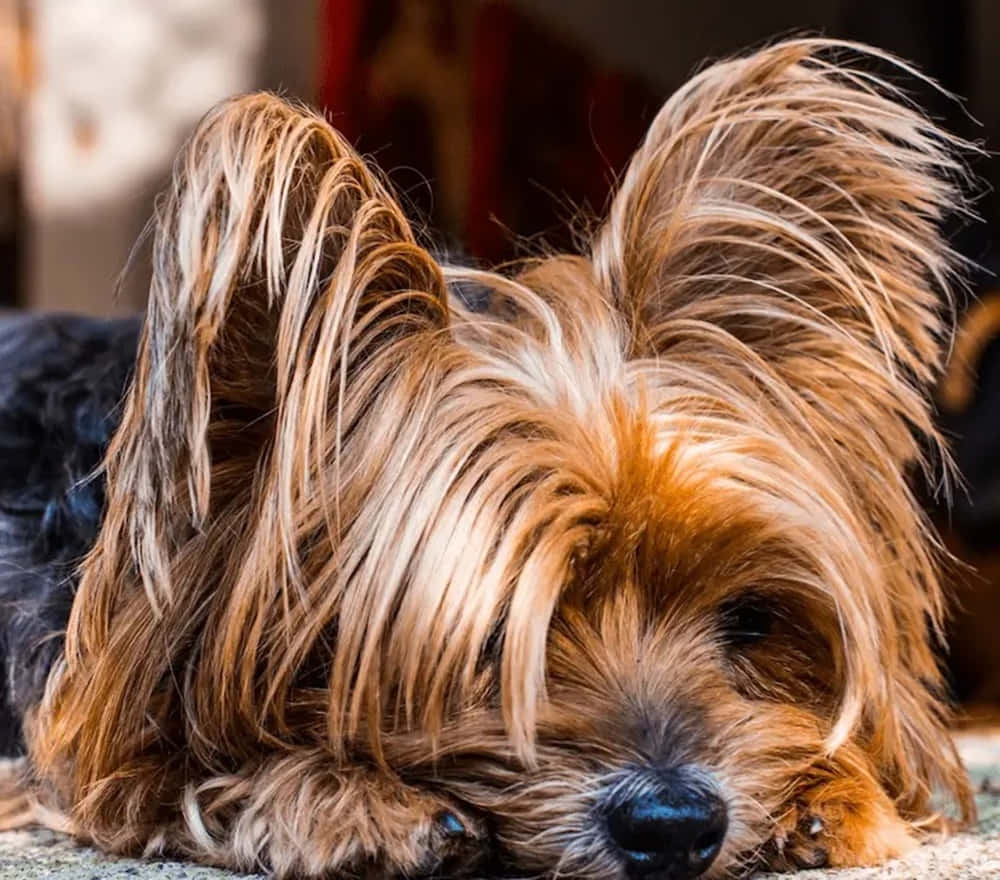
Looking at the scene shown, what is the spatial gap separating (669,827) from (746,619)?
1.27ft

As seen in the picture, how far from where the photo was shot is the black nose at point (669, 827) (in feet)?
5.41

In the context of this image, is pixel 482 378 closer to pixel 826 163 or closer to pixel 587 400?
pixel 587 400

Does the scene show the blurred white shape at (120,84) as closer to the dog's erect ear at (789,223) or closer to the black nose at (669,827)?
the dog's erect ear at (789,223)

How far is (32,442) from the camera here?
2459 mm

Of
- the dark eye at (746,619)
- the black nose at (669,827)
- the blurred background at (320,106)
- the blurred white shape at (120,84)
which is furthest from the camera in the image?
the blurred white shape at (120,84)

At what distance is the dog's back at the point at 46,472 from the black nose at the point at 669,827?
800 millimetres

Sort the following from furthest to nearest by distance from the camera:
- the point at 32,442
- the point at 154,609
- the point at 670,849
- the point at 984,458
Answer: the point at 984,458
the point at 32,442
the point at 154,609
the point at 670,849

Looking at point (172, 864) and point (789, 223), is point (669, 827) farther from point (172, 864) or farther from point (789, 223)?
point (789, 223)

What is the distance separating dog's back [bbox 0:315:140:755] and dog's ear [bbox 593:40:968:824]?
76 centimetres

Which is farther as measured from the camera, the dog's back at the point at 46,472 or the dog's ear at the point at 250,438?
the dog's back at the point at 46,472

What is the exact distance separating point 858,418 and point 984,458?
2.33 metres

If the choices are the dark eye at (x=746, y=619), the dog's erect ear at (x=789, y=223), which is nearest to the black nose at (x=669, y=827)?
the dark eye at (x=746, y=619)

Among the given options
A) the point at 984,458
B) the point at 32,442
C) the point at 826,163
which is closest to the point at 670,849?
the point at 826,163

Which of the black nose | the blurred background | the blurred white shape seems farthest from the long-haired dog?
the blurred white shape
